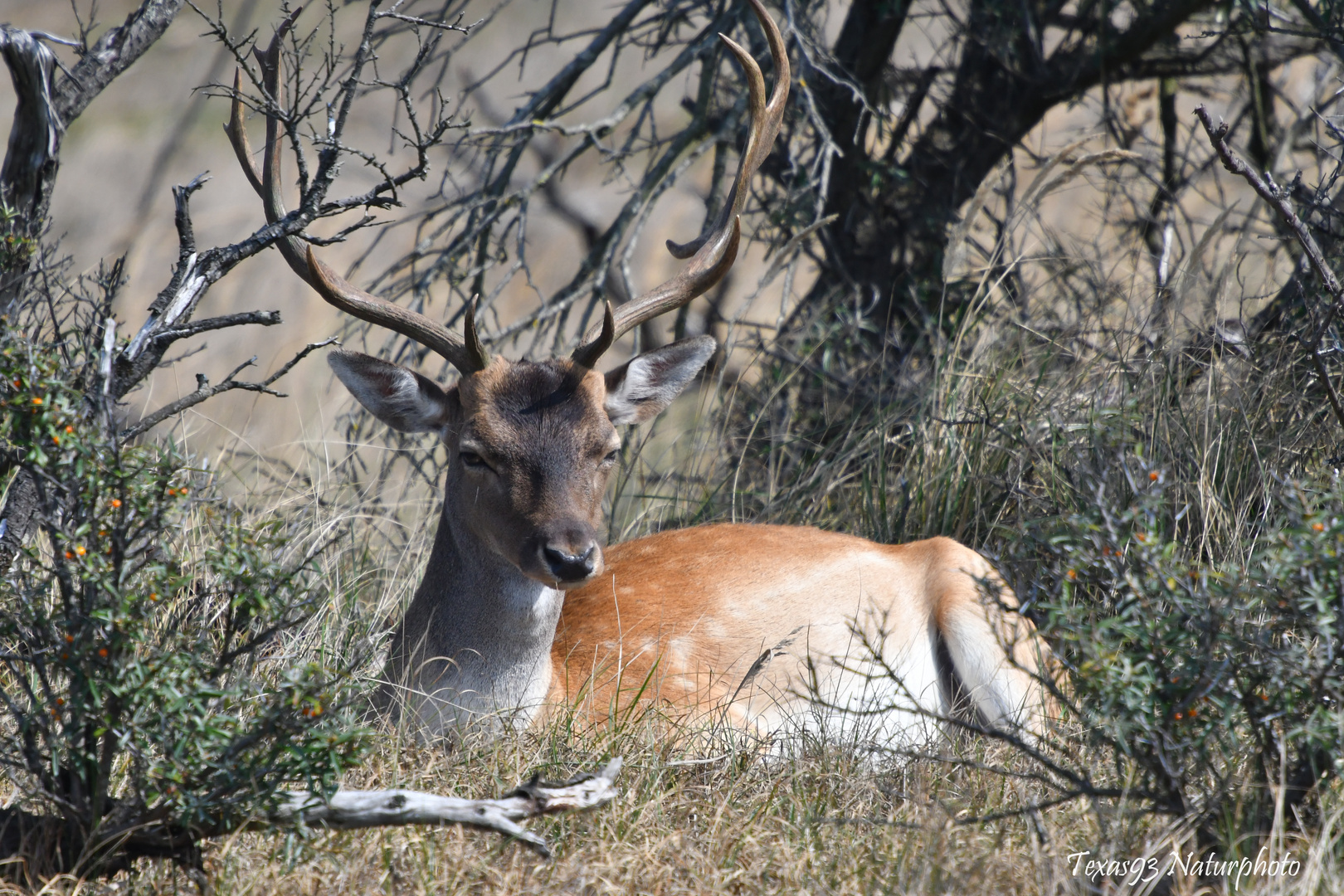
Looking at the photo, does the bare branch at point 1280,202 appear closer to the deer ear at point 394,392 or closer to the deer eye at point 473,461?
the deer eye at point 473,461

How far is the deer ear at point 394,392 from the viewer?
4.05 meters

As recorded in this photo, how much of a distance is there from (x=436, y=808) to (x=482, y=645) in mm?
1511

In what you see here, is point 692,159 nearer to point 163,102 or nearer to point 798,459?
point 798,459

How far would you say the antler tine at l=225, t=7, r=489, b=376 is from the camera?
391 centimetres

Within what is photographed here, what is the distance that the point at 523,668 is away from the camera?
153 inches

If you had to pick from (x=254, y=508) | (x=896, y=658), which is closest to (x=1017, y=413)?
(x=896, y=658)

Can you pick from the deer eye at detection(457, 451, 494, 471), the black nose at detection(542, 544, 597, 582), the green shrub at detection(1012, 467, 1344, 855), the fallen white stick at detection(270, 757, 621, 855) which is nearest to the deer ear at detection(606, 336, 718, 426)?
the deer eye at detection(457, 451, 494, 471)

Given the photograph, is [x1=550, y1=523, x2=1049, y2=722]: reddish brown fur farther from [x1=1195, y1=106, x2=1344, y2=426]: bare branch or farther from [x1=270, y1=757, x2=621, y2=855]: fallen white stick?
[x1=270, y1=757, x2=621, y2=855]: fallen white stick

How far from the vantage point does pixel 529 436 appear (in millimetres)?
3859

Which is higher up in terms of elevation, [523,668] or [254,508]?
[254,508]

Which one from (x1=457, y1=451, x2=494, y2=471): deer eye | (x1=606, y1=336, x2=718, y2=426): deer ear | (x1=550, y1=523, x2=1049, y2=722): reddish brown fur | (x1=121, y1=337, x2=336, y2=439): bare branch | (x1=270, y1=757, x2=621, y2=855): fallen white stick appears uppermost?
(x1=606, y1=336, x2=718, y2=426): deer ear

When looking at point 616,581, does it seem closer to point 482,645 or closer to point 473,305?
point 482,645

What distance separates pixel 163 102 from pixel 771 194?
1020cm

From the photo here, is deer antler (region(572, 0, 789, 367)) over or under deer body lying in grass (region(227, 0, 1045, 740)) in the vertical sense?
over
